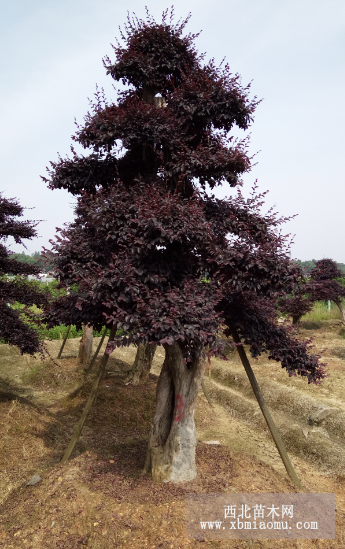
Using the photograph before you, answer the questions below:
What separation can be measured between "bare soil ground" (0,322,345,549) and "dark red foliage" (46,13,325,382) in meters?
2.21

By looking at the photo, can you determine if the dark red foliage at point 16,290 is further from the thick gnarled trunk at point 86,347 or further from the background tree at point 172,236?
the thick gnarled trunk at point 86,347

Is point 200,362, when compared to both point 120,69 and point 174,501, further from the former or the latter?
point 120,69

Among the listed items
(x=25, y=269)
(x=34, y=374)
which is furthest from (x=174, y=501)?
(x=34, y=374)

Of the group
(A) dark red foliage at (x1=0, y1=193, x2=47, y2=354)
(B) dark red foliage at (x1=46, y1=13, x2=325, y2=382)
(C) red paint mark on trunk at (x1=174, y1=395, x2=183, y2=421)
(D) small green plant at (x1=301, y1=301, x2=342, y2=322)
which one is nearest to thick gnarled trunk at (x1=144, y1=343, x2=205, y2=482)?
(C) red paint mark on trunk at (x1=174, y1=395, x2=183, y2=421)

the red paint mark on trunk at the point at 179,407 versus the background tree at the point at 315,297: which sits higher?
the background tree at the point at 315,297

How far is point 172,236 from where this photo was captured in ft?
16.4

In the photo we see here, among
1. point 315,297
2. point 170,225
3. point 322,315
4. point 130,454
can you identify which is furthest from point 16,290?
point 322,315

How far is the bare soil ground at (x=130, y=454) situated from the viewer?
5043mm

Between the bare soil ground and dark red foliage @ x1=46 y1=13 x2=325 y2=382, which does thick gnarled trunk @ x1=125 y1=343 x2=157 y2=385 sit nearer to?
the bare soil ground

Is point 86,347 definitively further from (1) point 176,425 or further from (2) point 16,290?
(1) point 176,425

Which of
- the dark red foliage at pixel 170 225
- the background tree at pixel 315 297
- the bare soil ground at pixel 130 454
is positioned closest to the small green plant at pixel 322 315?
the background tree at pixel 315 297

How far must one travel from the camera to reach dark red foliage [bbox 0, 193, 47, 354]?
8.33 m

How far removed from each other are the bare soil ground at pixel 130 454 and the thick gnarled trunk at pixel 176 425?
23 centimetres

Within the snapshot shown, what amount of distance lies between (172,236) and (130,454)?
15.3 ft
